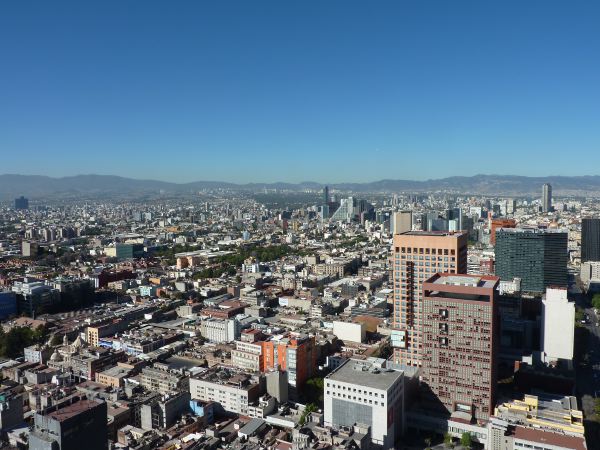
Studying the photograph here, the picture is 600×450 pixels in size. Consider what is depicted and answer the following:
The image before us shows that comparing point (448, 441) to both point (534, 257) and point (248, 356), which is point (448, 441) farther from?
point (534, 257)

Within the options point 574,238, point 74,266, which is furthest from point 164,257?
point 574,238

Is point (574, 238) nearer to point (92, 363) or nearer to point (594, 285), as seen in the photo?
point (594, 285)

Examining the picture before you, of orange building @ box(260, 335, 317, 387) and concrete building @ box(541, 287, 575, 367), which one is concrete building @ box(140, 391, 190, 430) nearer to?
orange building @ box(260, 335, 317, 387)

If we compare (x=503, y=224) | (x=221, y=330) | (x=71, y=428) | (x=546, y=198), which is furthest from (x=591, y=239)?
(x=546, y=198)

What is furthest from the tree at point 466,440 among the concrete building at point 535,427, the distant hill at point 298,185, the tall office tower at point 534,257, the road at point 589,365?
the distant hill at point 298,185

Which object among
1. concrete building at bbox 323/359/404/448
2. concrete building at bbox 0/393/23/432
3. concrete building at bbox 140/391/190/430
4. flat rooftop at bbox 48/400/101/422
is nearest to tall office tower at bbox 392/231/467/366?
concrete building at bbox 323/359/404/448
